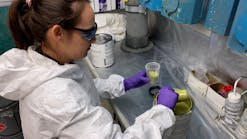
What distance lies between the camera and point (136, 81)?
1.18 metres

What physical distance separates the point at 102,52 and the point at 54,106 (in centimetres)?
69

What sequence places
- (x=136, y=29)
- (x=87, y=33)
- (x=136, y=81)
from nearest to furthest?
(x=87, y=33) < (x=136, y=81) < (x=136, y=29)

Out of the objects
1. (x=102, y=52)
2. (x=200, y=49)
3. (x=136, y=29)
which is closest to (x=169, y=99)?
(x=200, y=49)

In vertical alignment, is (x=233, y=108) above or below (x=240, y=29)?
below

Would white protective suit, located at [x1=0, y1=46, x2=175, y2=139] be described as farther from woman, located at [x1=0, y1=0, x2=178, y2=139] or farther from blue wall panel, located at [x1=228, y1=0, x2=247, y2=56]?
blue wall panel, located at [x1=228, y1=0, x2=247, y2=56]

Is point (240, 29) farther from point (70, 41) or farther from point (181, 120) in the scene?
point (70, 41)

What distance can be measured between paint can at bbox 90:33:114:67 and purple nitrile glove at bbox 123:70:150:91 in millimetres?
257

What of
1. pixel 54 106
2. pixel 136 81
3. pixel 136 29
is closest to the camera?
pixel 54 106

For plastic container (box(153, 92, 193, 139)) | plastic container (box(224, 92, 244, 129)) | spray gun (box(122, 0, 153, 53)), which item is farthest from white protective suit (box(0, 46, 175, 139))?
spray gun (box(122, 0, 153, 53))

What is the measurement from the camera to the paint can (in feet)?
4.36

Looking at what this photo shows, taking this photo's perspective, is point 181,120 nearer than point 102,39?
Yes

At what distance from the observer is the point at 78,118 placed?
715 mm

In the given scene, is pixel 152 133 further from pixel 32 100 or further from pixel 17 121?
pixel 17 121

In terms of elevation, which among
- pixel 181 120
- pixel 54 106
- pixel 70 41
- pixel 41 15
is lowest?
pixel 181 120
